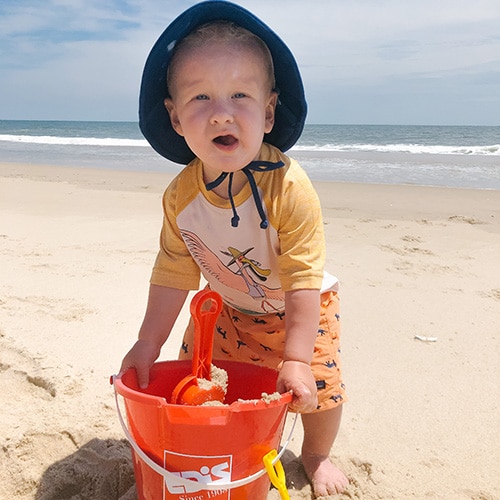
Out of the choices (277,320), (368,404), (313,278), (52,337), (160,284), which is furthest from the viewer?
(52,337)

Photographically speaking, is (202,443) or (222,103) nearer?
(202,443)

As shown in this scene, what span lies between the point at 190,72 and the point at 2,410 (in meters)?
1.18

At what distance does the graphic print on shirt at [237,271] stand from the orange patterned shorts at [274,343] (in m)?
0.08

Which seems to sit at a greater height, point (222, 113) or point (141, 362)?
point (222, 113)

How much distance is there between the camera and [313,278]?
142 cm

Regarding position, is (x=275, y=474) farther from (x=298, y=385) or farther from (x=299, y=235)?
(x=299, y=235)

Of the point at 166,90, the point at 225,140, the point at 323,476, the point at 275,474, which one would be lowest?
the point at 323,476

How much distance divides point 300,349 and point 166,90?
2.56ft

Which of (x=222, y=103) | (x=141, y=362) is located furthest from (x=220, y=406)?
(x=222, y=103)

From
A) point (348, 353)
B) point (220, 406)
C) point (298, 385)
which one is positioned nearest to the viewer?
point (220, 406)

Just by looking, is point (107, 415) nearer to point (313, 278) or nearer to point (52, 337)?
point (52, 337)

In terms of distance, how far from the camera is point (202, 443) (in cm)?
117

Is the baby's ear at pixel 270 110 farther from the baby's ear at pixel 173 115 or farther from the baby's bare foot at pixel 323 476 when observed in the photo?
the baby's bare foot at pixel 323 476

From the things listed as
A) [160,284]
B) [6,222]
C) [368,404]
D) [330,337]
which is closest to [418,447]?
[368,404]
